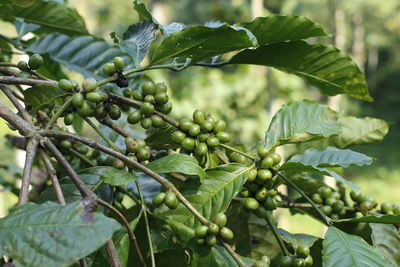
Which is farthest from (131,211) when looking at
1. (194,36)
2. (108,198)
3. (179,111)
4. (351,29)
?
(351,29)

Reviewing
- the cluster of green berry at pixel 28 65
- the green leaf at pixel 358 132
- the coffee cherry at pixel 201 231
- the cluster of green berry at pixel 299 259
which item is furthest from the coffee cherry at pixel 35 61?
the green leaf at pixel 358 132

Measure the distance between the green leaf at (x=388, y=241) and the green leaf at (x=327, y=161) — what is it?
0.45 ft

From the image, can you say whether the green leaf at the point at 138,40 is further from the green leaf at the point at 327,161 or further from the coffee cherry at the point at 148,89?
the green leaf at the point at 327,161

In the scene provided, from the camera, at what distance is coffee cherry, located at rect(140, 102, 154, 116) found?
791mm

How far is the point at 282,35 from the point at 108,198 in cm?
45

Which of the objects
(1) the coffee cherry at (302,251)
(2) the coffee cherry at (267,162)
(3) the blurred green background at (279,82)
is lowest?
(3) the blurred green background at (279,82)

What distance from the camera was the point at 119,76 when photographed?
812 millimetres

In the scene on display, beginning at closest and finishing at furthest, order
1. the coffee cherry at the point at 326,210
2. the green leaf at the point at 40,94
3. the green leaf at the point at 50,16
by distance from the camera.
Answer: the green leaf at the point at 40,94, the coffee cherry at the point at 326,210, the green leaf at the point at 50,16

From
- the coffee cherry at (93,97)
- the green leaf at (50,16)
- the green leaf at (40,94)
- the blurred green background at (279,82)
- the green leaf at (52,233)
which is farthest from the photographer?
the blurred green background at (279,82)

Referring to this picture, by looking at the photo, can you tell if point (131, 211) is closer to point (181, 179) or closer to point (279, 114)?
point (181, 179)

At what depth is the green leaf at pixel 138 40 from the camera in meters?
0.93

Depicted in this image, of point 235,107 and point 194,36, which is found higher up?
point 194,36

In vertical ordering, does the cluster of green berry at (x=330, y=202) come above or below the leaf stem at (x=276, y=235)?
below

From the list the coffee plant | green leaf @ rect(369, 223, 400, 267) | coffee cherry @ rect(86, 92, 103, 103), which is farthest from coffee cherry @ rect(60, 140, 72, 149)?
green leaf @ rect(369, 223, 400, 267)
